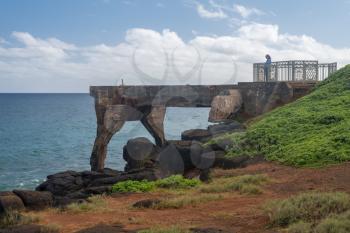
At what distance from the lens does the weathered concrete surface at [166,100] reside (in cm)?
2602

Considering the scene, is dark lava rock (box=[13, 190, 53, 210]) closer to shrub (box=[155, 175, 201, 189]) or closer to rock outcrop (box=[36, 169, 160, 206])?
rock outcrop (box=[36, 169, 160, 206])

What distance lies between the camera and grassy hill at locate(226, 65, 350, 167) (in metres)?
16.8

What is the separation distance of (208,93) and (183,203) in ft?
49.2

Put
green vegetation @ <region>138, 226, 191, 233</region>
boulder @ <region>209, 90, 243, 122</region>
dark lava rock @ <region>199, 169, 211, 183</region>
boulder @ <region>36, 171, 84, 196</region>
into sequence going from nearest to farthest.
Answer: green vegetation @ <region>138, 226, 191, 233</region> → dark lava rock @ <region>199, 169, 211, 183</region> → boulder @ <region>36, 171, 84, 196</region> → boulder @ <region>209, 90, 243, 122</region>

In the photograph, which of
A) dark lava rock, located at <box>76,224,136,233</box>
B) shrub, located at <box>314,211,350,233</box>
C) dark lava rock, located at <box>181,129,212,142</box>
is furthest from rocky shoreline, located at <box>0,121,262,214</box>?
shrub, located at <box>314,211,350,233</box>

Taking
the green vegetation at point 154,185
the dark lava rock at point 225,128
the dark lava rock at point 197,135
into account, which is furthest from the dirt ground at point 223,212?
the dark lava rock at point 197,135

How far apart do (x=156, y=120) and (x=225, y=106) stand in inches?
183

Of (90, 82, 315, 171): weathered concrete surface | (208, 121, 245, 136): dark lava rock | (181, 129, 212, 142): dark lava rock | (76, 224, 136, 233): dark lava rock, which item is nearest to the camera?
(76, 224, 136, 233): dark lava rock

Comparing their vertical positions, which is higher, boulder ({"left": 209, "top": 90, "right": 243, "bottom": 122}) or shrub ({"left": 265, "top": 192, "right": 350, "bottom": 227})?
boulder ({"left": 209, "top": 90, "right": 243, "bottom": 122})

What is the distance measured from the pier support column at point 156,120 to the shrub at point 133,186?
1153 centimetres

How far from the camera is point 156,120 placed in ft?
92.3

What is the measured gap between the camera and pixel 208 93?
27.0 metres

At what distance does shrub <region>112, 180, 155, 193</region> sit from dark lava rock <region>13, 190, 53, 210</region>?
2477mm

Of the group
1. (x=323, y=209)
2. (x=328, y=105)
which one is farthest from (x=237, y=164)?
(x=323, y=209)
